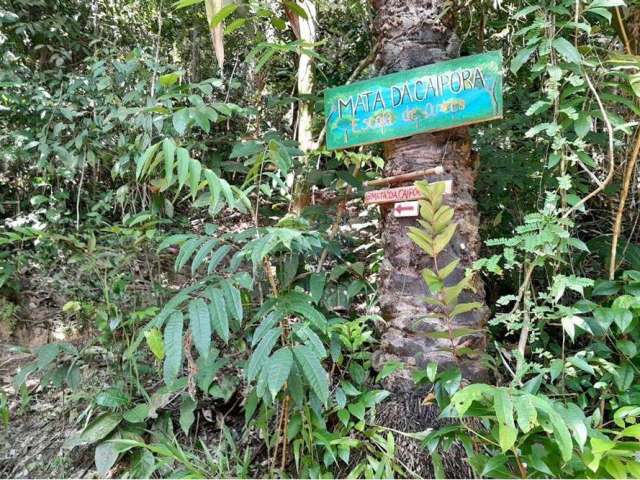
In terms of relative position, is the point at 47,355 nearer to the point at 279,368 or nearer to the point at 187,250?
the point at 187,250

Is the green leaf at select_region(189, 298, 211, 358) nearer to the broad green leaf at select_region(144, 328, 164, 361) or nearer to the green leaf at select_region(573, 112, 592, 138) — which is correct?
the broad green leaf at select_region(144, 328, 164, 361)

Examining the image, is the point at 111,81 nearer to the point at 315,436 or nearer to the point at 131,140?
the point at 131,140

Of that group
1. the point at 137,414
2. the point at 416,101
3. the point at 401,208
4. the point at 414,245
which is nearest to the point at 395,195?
the point at 401,208

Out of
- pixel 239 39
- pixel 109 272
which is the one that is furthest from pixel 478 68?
pixel 239 39

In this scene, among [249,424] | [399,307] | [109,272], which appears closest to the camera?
[399,307]

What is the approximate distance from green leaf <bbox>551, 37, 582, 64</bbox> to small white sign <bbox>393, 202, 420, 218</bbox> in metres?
0.56

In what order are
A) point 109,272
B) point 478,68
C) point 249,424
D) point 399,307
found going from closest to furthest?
point 478,68 → point 399,307 → point 249,424 → point 109,272

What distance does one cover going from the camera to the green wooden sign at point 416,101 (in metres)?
1.27

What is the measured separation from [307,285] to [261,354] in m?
0.55

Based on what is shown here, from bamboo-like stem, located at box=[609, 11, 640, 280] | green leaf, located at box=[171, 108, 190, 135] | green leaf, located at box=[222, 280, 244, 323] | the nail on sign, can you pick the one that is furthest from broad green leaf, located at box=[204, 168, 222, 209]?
bamboo-like stem, located at box=[609, 11, 640, 280]

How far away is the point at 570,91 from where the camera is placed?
4.09 ft

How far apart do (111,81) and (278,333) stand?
1592 mm

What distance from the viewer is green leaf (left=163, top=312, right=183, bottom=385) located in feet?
3.47

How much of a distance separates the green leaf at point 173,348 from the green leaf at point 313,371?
0.29 meters
